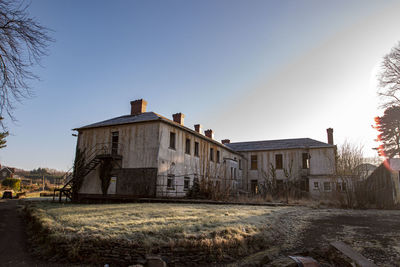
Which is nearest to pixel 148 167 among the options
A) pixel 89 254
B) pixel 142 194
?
pixel 142 194

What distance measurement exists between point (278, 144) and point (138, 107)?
17.7m

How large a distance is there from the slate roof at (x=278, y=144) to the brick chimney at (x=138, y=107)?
15117mm

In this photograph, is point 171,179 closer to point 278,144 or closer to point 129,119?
point 129,119

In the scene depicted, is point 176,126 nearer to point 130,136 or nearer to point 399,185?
point 130,136

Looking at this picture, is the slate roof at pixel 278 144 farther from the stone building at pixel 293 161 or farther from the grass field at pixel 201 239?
the grass field at pixel 201 239

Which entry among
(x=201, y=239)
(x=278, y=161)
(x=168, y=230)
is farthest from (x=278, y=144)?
(x=201, y=239)

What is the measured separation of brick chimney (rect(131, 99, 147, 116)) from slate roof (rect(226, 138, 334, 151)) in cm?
1512

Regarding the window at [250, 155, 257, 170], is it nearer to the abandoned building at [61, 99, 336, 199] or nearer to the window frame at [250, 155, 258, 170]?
the window frame at [250, 155, 258, 170]

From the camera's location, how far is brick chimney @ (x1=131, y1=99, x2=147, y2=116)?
2110 centimetres

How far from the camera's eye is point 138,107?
2120 cm

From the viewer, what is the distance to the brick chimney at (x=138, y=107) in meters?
21.1

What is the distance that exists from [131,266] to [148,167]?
12895mm

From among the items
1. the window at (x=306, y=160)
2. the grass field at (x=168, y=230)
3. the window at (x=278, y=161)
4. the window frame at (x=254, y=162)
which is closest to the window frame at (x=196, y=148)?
the window frame at (x=254, y=162)

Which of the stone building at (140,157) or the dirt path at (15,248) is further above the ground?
the stone building at (140,157)
